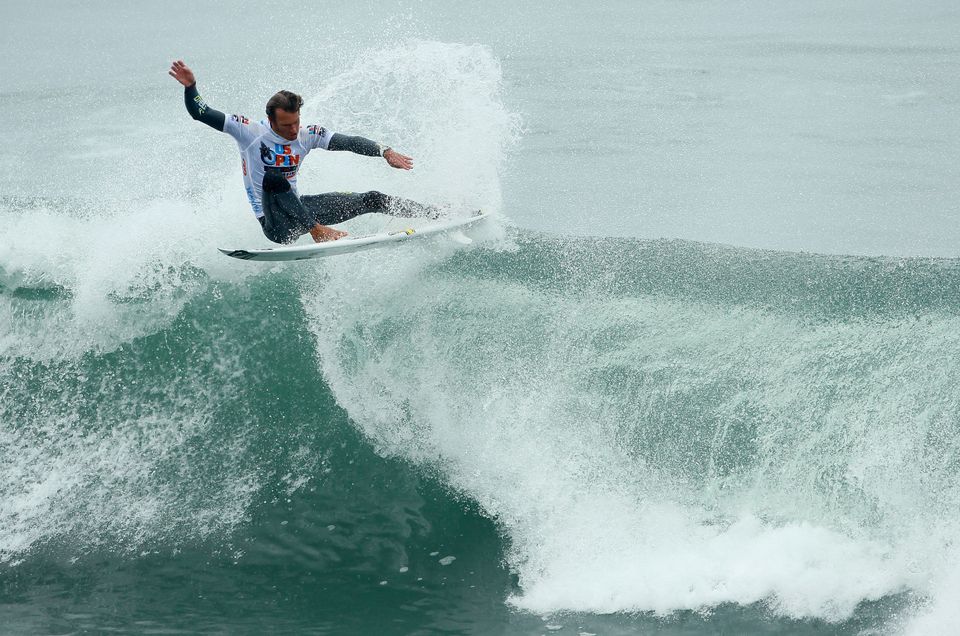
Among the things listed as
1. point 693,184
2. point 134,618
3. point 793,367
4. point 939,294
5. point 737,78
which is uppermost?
point 737,78

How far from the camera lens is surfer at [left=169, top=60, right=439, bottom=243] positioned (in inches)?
256

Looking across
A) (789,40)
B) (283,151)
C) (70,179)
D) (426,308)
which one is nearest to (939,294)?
(426,308)

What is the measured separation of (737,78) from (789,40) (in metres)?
3.08

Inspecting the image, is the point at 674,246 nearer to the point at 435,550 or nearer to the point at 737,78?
the point at 435,550

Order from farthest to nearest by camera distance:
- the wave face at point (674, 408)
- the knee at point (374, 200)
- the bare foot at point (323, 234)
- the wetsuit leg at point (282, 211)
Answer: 1. the knee at point (374, 200)
2. the bare foot at point (323, 234)
3. the wetsuit leg at point (282, 211)
4. the wave face at point (674, 408)

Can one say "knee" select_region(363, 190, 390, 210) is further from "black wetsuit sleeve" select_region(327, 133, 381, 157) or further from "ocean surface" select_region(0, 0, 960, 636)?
"ocean surface" select_region(0, 0, 960, 636)

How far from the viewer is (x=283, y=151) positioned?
6793 millimetres

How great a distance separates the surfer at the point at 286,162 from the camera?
6506mm

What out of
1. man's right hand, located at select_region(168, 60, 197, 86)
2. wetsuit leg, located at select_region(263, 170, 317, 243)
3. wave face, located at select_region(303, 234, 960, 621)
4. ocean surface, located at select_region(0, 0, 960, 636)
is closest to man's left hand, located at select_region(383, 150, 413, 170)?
wetsuit leg, located at select_region(263, 170, 317, 243)

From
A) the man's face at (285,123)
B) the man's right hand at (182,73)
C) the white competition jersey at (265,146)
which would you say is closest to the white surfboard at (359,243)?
the white competition jersey at (265,146)

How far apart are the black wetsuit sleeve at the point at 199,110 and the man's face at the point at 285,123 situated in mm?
352

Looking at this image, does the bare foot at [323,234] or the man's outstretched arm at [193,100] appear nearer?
the man's outstretched arm at [193,100]

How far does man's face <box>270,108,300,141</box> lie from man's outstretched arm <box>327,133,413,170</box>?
1.06ft

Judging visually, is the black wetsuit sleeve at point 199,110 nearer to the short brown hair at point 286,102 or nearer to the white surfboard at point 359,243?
the short brown hair at point 286,102
